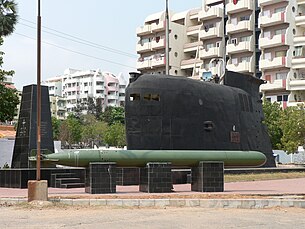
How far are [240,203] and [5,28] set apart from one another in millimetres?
18974

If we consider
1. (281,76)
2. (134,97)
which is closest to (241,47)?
(281,76)

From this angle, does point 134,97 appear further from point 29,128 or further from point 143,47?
point 143,47

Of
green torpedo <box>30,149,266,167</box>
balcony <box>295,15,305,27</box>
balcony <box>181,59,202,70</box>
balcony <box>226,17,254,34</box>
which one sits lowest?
green torpedo <box>30,149,266,167</box>

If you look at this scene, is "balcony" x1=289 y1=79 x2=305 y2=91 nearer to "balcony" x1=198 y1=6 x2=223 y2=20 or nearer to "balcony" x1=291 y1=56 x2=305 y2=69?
"balcony" x1=291 y1=56 x2=305 y2=69

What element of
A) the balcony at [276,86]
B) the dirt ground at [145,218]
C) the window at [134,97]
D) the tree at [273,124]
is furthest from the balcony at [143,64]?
the dirt ground at [145,218]

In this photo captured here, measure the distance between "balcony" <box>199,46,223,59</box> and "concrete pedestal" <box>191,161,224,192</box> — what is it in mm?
56048

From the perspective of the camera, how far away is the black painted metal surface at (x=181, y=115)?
2131 centimetres

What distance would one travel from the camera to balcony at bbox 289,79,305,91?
6238cm

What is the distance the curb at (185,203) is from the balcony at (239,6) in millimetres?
57449

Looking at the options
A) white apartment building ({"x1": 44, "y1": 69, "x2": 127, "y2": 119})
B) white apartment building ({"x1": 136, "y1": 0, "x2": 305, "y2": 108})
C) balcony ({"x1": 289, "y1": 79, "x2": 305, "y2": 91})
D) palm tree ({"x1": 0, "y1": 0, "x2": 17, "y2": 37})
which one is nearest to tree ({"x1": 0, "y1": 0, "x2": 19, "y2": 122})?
palm tree ({"x1": 0, "y1": 0, "x2": 17, "y2": 37})

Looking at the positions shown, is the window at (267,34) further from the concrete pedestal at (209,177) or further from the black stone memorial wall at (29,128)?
the concrete pedestal at (209,177)

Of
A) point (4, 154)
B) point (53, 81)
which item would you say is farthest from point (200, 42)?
point (53, 81)

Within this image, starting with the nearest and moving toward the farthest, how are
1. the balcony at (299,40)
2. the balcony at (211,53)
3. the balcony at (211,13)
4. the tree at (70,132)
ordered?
the balcony at (299,40) < the balcony at (211,53) < the balcony at (211,13) < the tree at (70,132)

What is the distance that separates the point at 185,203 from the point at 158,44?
66.8 metres
